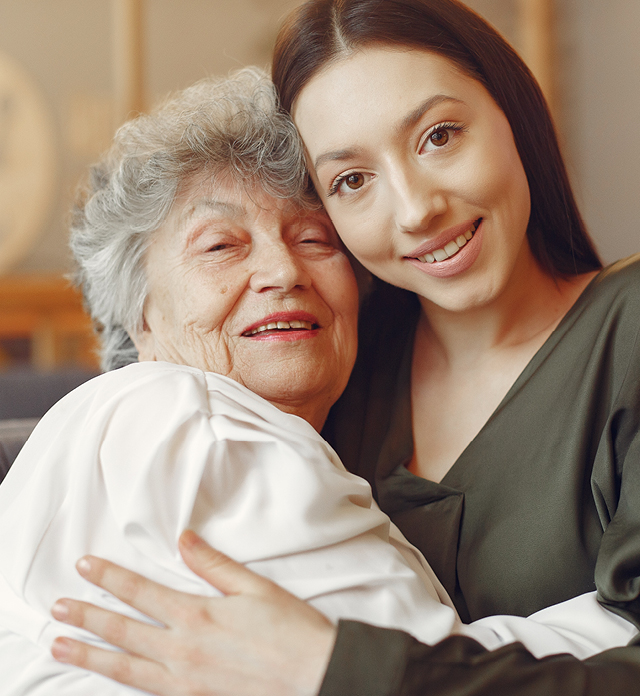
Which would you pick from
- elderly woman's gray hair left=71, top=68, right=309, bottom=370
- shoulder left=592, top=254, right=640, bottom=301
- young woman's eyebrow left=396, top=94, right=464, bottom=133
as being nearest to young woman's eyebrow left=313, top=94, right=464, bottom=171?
young woman's eyebrow left=396, top=94, right=464, bottom=133

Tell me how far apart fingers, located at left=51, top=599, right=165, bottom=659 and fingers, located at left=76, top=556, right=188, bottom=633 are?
0.05ft

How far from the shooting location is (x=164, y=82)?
491cm

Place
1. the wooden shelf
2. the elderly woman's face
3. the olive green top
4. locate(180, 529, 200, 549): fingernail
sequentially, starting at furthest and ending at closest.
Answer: the wooden shelf → the elderly woman's face → the olive green top → locate(180, 529, 200, 549): fingernail

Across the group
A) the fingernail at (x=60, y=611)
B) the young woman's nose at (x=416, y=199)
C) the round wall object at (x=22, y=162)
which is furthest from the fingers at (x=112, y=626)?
the round wall object at (x=22, y=162)

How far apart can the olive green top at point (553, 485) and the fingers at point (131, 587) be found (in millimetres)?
546

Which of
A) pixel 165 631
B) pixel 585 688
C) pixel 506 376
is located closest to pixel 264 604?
pixel 165 631

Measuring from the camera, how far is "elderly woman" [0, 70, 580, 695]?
0.98 meters

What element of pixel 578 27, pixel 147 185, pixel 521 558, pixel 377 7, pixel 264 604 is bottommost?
pixel 521 558

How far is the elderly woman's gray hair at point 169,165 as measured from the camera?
1358mm

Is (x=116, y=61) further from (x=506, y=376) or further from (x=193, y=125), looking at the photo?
(x=506, y=376)

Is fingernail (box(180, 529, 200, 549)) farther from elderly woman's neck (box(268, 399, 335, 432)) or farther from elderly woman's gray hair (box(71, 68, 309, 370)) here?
elderly woman's gray hair (box(71, 68, 309, 370))

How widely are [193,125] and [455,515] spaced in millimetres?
847

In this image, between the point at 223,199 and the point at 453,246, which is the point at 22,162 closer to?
the point at 223,199

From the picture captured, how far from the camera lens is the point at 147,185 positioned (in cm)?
137
